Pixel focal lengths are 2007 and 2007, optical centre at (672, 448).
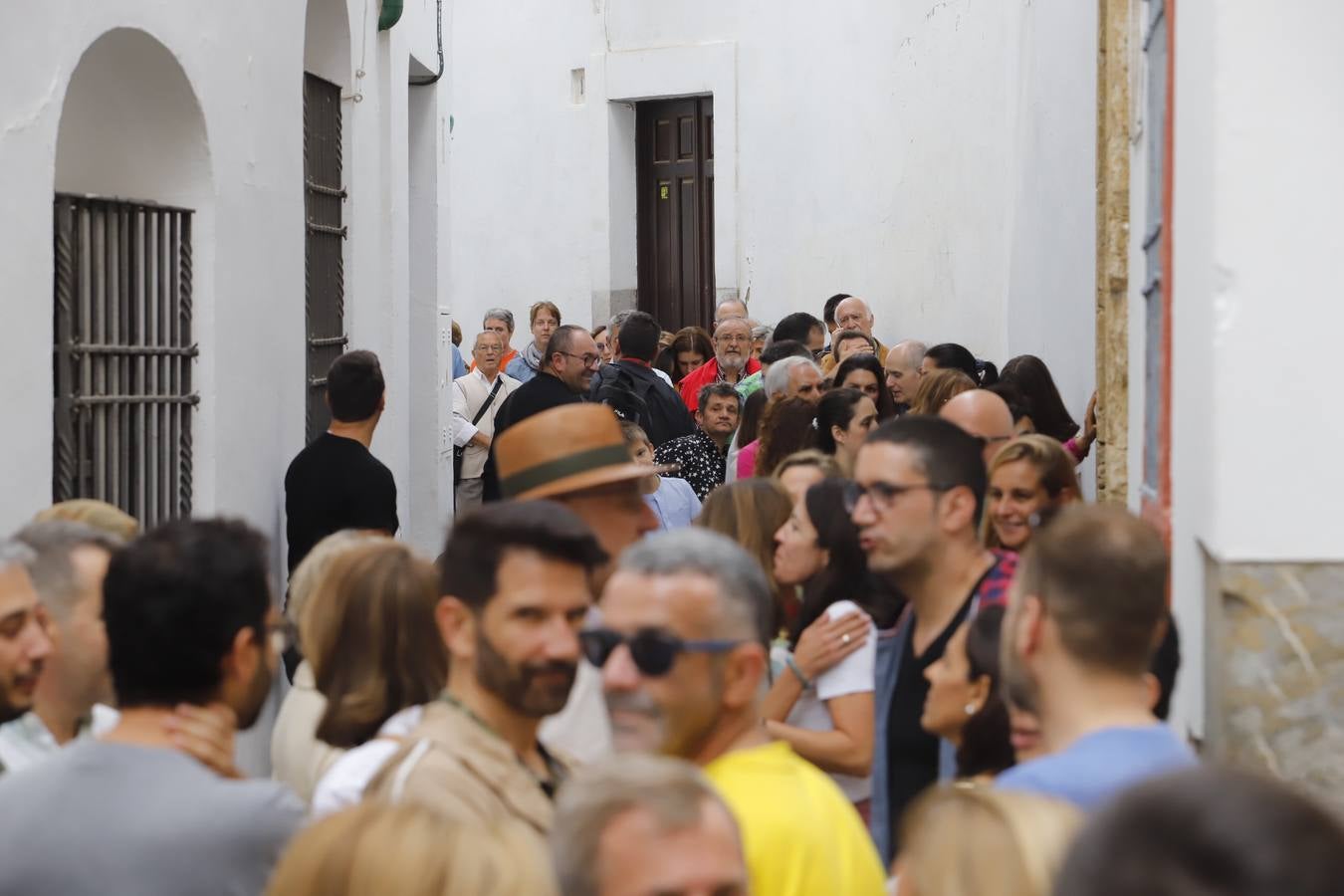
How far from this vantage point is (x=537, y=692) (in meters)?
3.59

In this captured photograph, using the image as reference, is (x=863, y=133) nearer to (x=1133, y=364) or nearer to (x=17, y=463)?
(x=1133, y=364)

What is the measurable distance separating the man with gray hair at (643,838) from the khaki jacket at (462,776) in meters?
0.72

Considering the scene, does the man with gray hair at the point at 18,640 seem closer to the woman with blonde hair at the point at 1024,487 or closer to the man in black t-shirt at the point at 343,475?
the woman with blonde hair at the point at 1024,487

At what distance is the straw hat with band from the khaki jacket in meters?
1.48

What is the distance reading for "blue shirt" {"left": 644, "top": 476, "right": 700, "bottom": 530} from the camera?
7.70m

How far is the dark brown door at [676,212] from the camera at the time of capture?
62.7 ft

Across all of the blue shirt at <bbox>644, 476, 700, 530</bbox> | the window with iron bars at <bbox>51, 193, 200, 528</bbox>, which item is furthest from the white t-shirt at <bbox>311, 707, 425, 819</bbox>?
the blue shirt at <bbox>644, 476, 700, 530</bbox>

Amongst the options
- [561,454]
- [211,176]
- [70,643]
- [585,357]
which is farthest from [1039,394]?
[70,643]

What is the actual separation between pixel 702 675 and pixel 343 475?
4800 mm

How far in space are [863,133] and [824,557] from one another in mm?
12228

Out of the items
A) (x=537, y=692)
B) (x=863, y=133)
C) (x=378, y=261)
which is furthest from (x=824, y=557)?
(x=863, y=133)

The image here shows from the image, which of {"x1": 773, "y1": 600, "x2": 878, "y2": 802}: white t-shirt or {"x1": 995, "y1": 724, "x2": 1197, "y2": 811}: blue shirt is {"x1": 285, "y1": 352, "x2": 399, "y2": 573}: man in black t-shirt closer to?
{"x1": 773, "y1": 600, "x2": 878, "y2": 802}: white t-shirt

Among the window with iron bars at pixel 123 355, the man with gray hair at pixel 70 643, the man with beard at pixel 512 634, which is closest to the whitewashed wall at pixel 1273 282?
the man with beard at pixel 512 634

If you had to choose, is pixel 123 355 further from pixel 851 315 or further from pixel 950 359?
pixel 851 315
